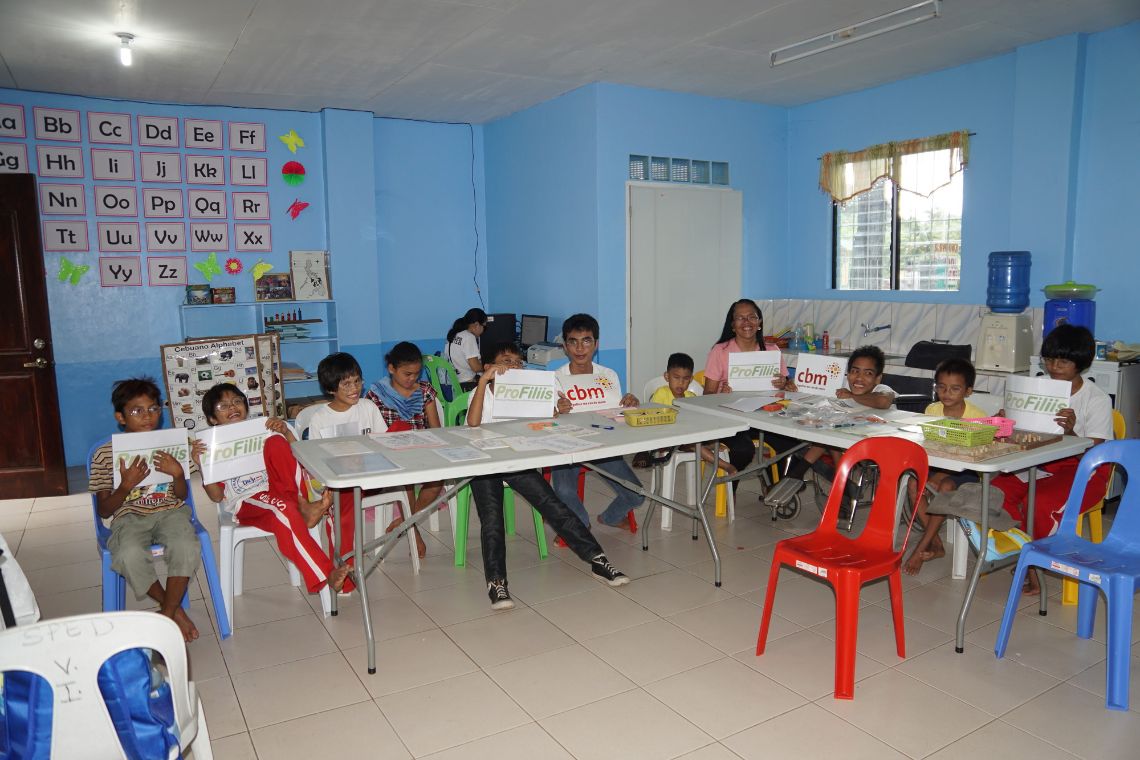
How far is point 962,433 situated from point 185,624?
128 inches

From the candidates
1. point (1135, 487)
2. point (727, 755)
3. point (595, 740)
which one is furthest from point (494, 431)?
point (1135, 487)

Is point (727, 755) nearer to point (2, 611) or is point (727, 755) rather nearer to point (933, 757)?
point (933, 757)

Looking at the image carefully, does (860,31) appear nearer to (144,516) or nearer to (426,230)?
(426,230)

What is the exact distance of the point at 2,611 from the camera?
2.16 metres

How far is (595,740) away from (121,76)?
5646 mm

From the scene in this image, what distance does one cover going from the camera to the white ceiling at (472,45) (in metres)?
4.40

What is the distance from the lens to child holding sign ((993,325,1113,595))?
3.37 m

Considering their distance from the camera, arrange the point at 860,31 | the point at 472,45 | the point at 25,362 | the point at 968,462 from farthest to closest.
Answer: the point at 25,362 → the point at 472,45 → the point at 860,31 → the point at 968,462

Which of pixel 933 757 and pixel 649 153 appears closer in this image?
pixel 933 757

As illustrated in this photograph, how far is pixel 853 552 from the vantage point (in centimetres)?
287

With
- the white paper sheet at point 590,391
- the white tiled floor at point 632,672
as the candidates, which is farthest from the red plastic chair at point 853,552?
the white paper sheet at point 590,391

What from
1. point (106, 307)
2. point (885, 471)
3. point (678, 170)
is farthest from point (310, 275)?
point (885, 471)

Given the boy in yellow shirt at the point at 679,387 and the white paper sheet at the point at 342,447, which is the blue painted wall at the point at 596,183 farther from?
the white paper sheet at the point at 342,447

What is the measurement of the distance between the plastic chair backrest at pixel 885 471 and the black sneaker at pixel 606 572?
1112 mm
